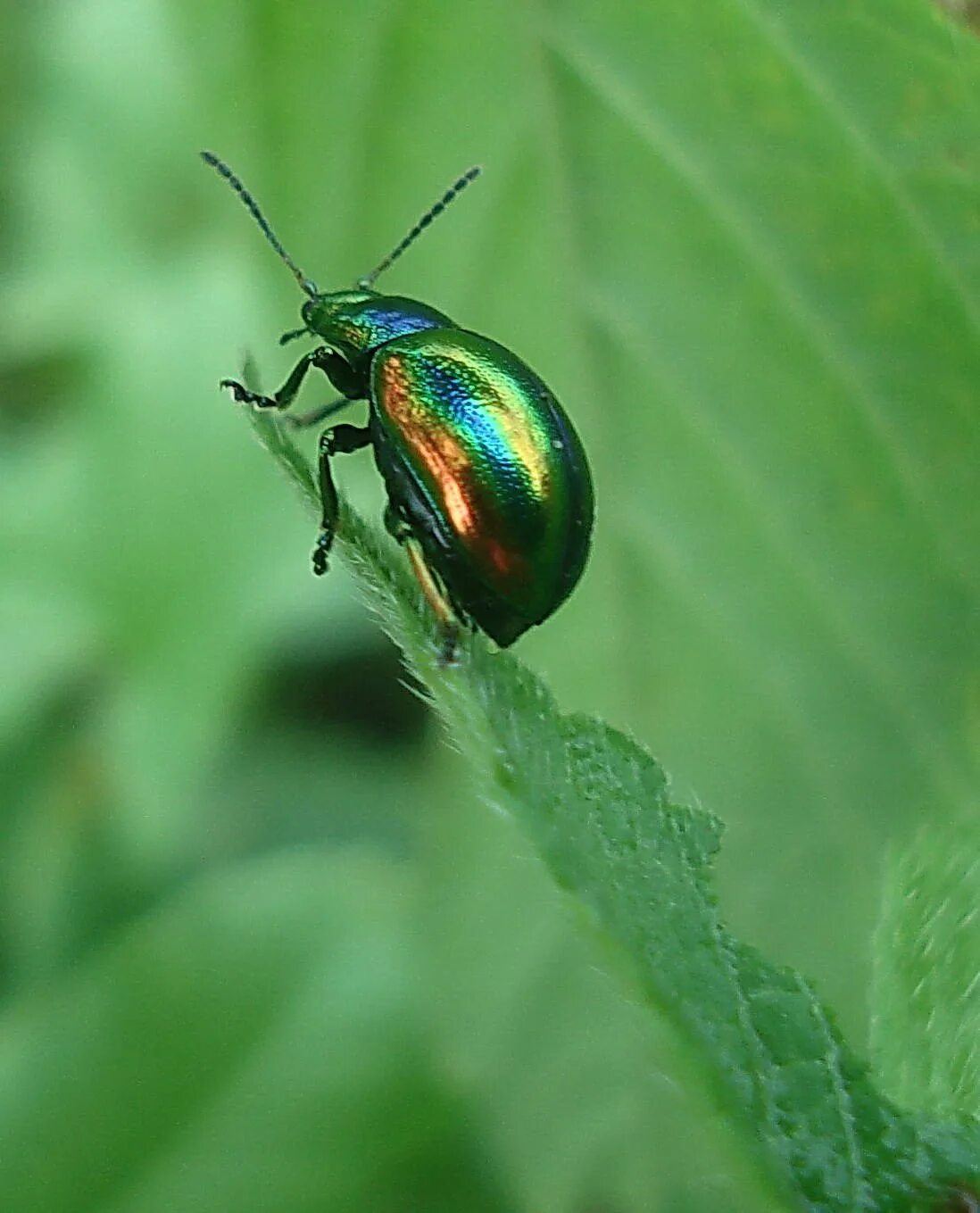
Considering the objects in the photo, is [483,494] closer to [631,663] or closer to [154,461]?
[631,663]

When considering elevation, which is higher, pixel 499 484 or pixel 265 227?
pixel 265 227

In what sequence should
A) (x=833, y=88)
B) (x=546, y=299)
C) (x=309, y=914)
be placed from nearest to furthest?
1. (x=833, y=88)
2. (x=546, y=299)
3. (x=309, y=914)

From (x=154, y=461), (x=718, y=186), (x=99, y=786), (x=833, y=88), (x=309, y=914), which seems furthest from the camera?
(x=154, y=461)

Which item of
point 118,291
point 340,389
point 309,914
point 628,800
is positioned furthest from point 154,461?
point 628,800

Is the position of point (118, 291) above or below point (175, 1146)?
above

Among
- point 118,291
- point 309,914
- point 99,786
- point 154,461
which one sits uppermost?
point 118,291

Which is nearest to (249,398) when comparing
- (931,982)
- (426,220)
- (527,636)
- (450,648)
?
(426,220)

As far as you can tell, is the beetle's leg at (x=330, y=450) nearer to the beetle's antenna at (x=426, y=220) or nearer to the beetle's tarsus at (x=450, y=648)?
the beetle's antenna at (x=426, y=220)

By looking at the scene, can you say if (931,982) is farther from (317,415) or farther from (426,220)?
(317,415)

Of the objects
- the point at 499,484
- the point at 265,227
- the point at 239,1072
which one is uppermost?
the point at 265,227
